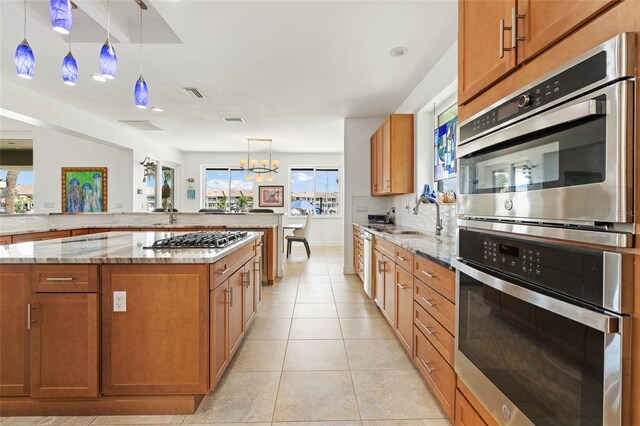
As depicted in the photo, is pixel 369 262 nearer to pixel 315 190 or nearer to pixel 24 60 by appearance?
pixel 24 60

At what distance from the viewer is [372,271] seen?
357 centimetres

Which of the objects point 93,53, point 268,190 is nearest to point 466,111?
point 93,53

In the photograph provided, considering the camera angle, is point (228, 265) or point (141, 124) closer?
point (228, 265)

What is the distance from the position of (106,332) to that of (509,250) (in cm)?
197

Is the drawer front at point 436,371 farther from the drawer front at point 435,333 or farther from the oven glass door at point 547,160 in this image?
the oven glass door at point 547,160

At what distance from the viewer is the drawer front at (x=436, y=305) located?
5.02ft

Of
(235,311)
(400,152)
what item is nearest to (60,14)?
(235,311)

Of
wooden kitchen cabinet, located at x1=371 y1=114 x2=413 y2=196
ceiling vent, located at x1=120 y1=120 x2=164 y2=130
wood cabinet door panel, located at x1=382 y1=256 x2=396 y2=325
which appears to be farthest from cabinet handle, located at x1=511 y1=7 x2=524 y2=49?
ceiling vent, located at x1=120 y1=120 x2=164 y2=130

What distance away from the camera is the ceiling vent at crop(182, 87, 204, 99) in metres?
4.11

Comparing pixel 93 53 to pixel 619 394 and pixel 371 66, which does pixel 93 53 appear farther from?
pixel 619 394

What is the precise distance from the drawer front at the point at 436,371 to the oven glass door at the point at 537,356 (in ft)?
0.92

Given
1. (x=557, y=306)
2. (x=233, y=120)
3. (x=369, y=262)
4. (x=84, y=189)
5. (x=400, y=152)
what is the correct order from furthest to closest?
(x=84, y=189) < (x=233, y=120) < (x=400, y=152) < (x=369, y=262) < (x=557, y=306)

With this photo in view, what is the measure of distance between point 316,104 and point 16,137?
20.1 ft

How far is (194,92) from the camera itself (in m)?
4.24
